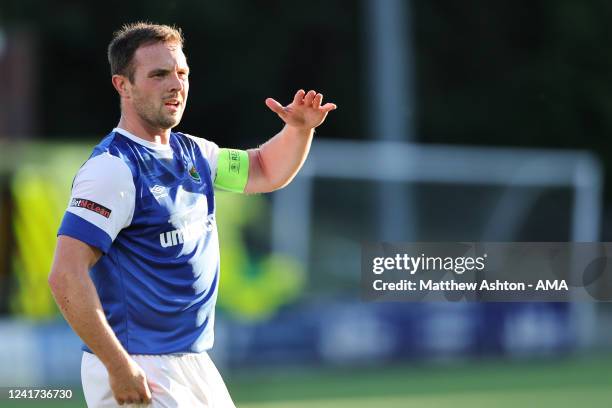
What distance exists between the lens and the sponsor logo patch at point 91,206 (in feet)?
13.0

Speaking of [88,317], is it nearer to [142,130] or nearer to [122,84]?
[142,130]

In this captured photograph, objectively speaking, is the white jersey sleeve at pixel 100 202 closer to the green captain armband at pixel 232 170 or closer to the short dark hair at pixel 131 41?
the short dark hair at pixel 131 41

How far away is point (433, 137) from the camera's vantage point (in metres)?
23.0

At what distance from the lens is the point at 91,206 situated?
3965mm

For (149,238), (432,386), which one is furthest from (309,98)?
(432,386)

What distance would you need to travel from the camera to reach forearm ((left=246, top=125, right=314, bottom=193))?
4.74m

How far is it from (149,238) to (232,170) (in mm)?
632

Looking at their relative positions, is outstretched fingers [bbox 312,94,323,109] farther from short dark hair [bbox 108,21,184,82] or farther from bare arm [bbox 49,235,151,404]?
bare arm [bbox 49,235,151,404]

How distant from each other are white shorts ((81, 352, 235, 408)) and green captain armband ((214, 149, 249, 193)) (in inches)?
26.7

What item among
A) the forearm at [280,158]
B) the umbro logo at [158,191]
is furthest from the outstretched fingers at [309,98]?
the umbro logo at [158,191]

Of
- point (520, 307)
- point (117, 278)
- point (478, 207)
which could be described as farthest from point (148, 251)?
point (478, 207)

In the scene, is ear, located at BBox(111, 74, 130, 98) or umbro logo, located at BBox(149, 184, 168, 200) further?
ear, located at BBox(111, 74, 130, 98)
